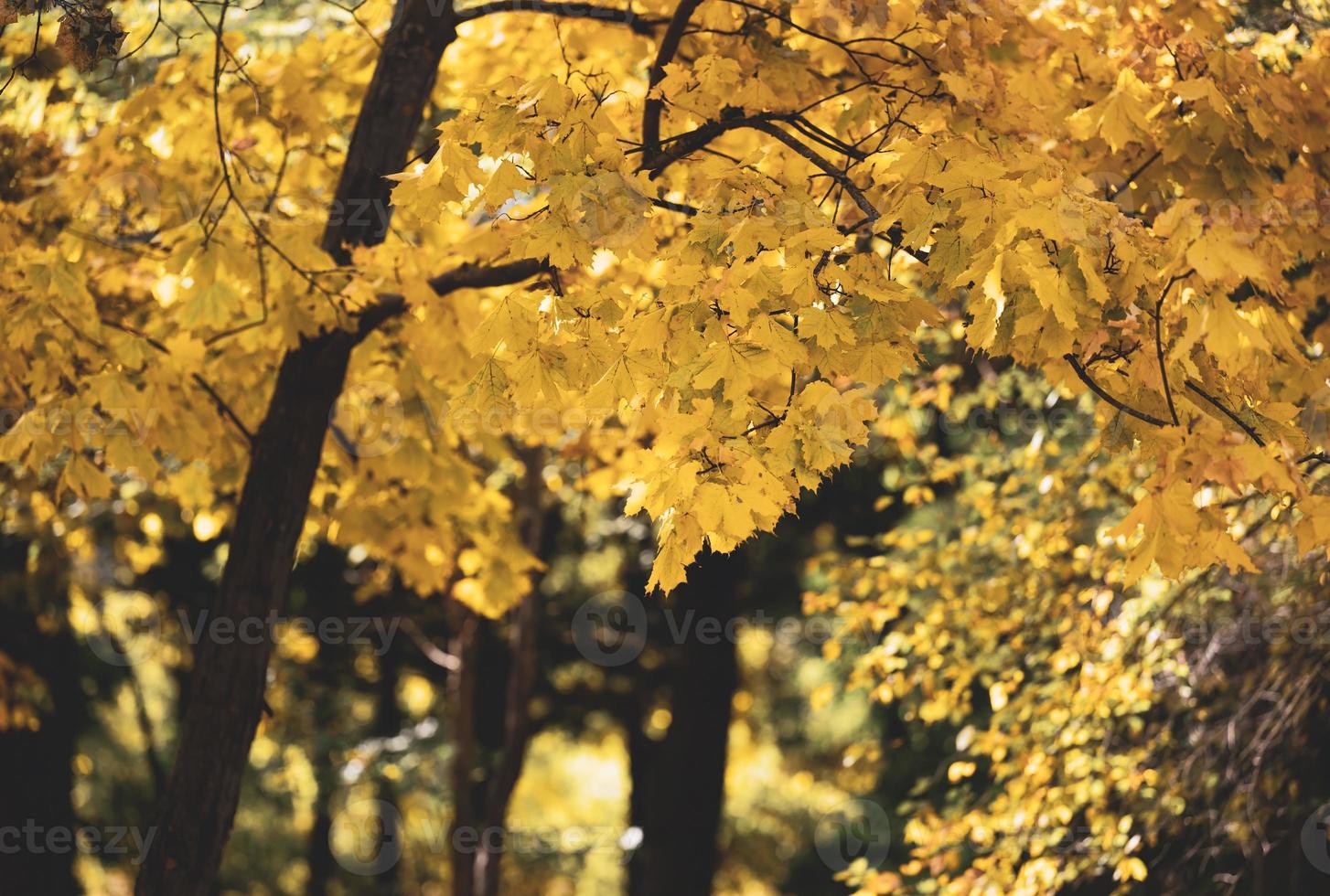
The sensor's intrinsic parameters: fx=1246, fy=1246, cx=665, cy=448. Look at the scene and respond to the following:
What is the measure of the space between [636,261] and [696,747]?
7.76 metres

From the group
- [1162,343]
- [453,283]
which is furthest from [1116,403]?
[453,283]

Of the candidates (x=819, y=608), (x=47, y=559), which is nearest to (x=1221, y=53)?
(x=819, y=608)

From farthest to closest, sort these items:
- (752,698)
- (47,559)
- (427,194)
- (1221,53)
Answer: (752,698) < (47,559) < (1221,53) < (427,194)

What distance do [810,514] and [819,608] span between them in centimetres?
660

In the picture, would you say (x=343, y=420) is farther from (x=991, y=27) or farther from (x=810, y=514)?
(x=810, y=514)

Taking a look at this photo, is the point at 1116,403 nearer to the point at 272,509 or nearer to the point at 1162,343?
the point at 1162,343

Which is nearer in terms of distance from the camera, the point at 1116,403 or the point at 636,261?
the point at 1116,403

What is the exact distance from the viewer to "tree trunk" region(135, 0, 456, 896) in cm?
508

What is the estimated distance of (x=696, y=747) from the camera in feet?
36.6

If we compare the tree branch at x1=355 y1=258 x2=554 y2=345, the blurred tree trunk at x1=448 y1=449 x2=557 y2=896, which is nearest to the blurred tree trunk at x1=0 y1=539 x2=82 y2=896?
the blurred tree trunk at x1=448 y1=449 x2=557 y2=896

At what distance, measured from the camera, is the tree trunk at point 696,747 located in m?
10.9

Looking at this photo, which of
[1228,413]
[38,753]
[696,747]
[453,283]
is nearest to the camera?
[1228,413]

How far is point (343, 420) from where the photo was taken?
21.9 feet

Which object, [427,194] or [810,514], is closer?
[427,194]
